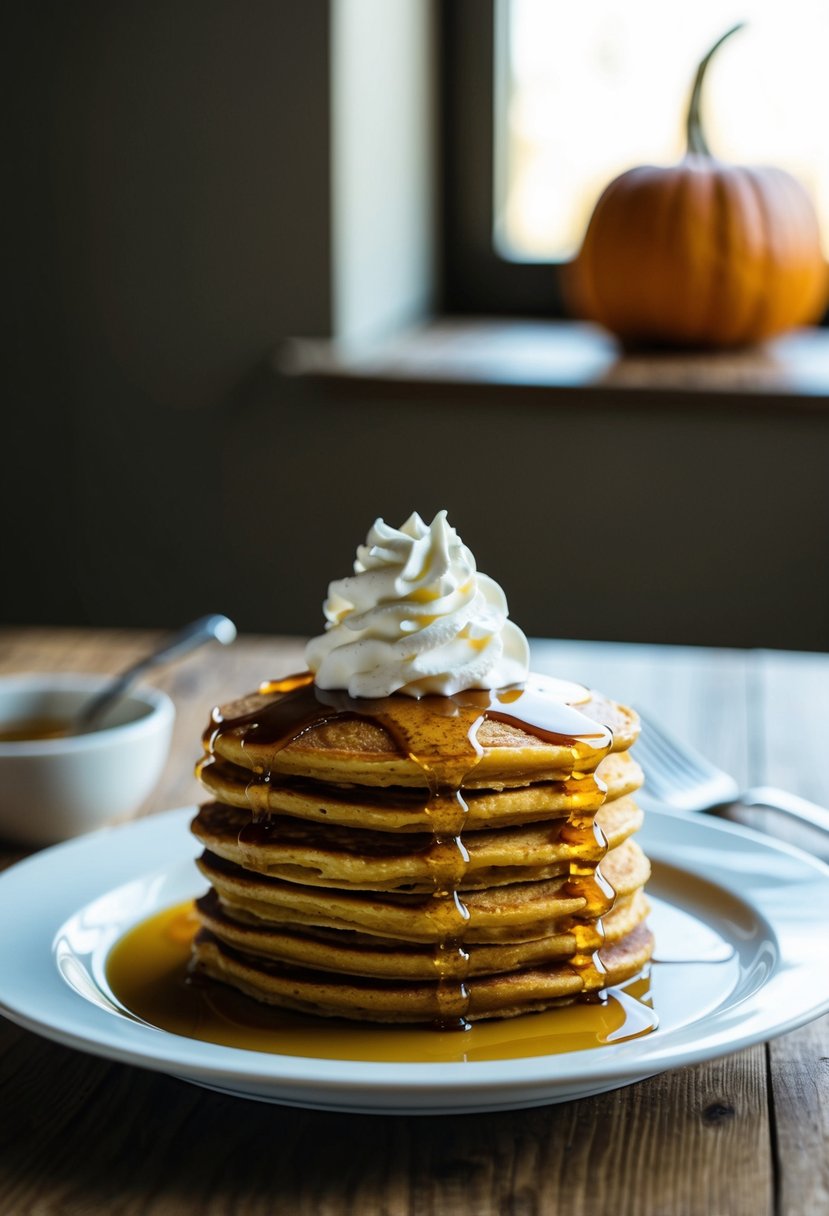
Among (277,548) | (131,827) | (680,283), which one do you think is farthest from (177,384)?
(131,827)

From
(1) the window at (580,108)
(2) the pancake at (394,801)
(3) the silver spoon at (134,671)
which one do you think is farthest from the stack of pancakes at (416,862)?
(1) the window at (580,108)

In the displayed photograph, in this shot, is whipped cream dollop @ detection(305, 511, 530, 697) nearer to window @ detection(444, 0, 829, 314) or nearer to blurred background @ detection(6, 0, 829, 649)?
blurred background @ detection(6, 0, 829, 649)

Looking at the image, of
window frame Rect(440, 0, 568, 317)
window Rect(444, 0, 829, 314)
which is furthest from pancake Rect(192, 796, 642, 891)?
window frame Rect(440, 0, 568, 317)

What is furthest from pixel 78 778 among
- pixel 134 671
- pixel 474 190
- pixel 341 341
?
pixel 474 190

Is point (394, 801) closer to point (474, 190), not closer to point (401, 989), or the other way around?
point (401, 989)

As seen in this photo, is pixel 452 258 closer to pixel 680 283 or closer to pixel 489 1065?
pixel 680 283

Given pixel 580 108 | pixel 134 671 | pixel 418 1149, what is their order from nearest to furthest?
pixel 418 1149 < pixel 134 671 < pixel 580 108
